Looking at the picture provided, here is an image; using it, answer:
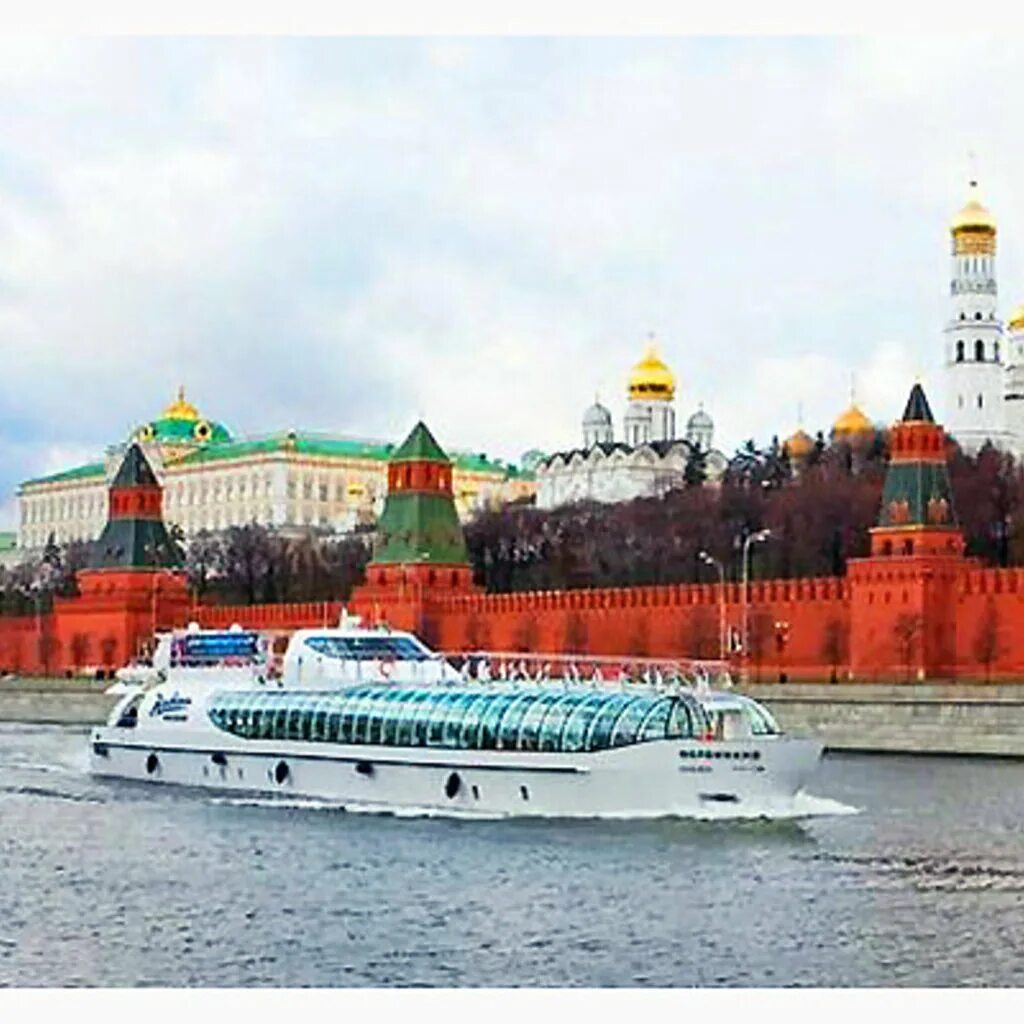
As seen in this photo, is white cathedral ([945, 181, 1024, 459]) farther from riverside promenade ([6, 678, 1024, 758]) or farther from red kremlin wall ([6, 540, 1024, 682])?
riverside promenade ([6, 678, 1024, 758])

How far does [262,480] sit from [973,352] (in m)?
36.3

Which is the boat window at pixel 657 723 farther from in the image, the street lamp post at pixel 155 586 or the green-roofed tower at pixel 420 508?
the street lamp post at pixel 155 586

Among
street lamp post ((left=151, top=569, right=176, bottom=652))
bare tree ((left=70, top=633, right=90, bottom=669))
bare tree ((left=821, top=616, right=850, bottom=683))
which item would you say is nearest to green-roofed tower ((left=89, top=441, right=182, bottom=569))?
street lamp post ((left=151, top=569, right=176, bottom=652))

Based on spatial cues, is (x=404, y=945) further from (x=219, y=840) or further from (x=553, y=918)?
(x=219, y=840)

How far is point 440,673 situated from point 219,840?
6846mm

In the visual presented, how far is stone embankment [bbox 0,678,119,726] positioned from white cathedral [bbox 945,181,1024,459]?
1088 inches

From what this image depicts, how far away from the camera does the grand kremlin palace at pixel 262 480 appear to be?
103m

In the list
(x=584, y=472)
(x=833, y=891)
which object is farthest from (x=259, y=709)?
(x=584, y=472)

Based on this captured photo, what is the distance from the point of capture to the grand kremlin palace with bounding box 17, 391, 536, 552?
337 feet

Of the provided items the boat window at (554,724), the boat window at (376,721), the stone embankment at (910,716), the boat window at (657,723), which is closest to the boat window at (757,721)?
the boat window at (657,723)

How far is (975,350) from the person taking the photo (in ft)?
248

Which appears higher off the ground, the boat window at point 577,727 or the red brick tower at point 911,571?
the red brick tower at point 911,571

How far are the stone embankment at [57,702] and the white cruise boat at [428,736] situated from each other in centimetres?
2083

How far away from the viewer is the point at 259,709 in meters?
30.2
